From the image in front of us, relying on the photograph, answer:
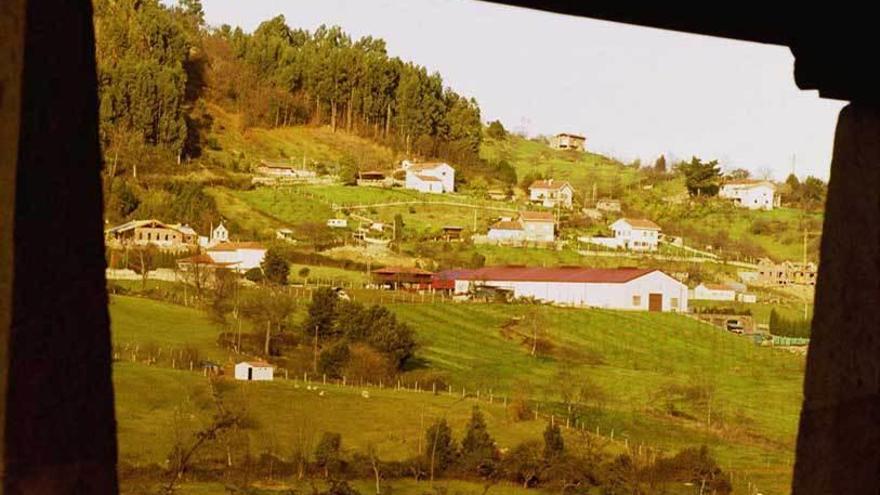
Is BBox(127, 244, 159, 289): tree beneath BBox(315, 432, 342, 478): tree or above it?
above

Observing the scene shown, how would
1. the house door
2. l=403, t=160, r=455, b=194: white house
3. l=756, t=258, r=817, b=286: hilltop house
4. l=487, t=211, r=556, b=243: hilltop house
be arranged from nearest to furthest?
the house door, l=756, t=258, r=817, b=286: hilltop house, l=487, t=211, r=556, b=243: hilltop house, l=403, t=160, r=455, b=194: white house

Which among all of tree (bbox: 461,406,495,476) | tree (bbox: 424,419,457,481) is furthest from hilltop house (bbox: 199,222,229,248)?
tree (bbox: 424,419,457,481)

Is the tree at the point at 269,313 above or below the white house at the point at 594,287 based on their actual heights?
below

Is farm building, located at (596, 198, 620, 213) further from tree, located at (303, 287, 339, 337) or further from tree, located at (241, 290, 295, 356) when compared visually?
tree, located at (303, 287, 339, 337)

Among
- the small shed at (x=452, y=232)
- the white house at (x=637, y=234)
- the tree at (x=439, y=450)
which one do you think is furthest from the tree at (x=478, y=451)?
the white house at (x=637, y=234)

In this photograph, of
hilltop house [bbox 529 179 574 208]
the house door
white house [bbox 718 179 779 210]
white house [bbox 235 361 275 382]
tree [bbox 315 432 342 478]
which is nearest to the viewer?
tree [bbox 315 432 342 478]

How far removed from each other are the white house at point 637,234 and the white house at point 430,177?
968 centimetres

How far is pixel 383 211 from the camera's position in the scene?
62.1 meters

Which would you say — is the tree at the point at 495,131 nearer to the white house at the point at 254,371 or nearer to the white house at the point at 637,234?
the white house at the point at 637,234

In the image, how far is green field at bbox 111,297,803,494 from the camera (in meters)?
29.9

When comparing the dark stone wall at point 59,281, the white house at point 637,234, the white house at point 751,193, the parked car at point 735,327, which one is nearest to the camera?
the dark stone wall at point 59,281

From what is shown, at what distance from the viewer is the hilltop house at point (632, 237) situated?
59781mm

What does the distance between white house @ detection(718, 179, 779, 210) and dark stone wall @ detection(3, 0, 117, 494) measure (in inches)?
2483

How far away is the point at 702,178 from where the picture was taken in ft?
221
